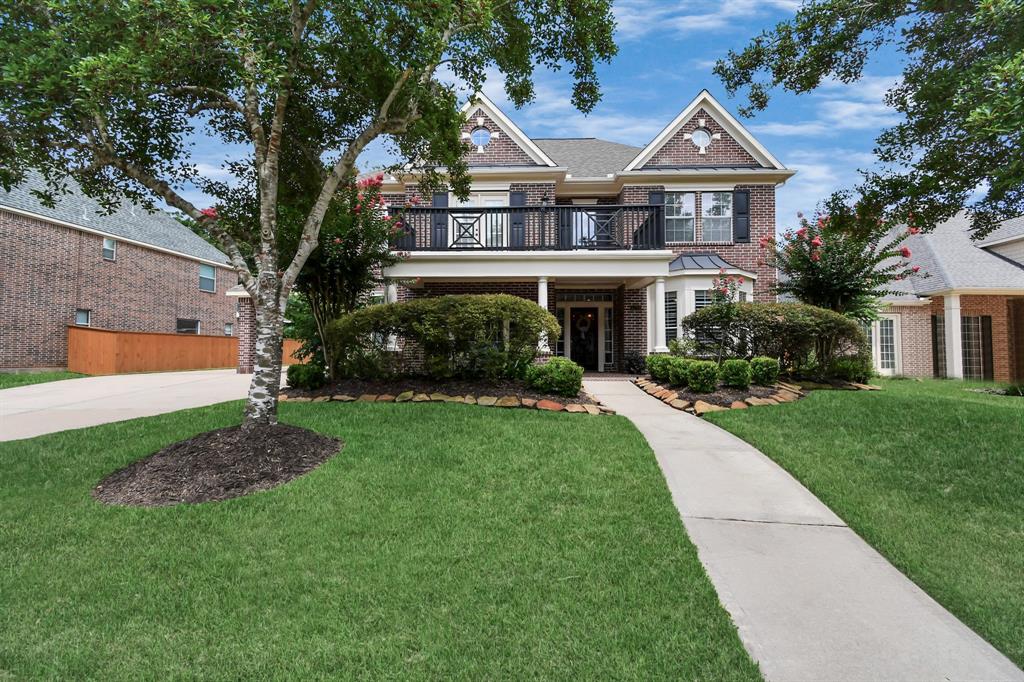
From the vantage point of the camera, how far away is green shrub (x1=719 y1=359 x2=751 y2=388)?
8844 millimetres

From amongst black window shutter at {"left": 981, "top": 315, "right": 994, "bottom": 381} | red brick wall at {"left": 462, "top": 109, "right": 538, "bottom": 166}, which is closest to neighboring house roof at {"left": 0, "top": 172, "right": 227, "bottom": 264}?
red brick wall at {"left": 462, "top": 109, "right": 538, "bottom": 166}

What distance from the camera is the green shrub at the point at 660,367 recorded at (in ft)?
34.6

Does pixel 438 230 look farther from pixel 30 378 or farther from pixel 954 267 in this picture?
pixel 954 267

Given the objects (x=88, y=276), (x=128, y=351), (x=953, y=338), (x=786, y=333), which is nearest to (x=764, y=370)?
(x=786, y=333)

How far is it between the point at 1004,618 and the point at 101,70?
23.0 feet

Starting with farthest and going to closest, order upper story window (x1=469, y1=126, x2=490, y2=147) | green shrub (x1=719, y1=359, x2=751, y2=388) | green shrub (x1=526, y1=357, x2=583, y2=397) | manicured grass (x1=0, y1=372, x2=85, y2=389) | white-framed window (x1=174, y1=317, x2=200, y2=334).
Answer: white-framed window (x1=174, y1=317, x2=200, y2=334)
upper story window (x1=469, y1=126, x2=490, y2=147)
manicured grass (x1=0, y1=372, x2=85, y2=389)
green shrub (x1=719, y1=359, x2=751, y2=388)
green shrub (x1=526, y1=357, x2=583, y2=397)

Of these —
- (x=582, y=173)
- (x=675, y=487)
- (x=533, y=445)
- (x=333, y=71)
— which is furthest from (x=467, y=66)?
(x=582, y=173)

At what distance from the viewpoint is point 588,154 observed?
59.4ft

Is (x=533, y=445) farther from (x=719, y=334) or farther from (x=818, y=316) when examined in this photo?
(x=818, y=316)

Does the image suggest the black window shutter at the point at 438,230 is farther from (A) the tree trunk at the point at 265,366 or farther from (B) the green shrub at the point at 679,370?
(A) the tree trunk at the point at 265,366

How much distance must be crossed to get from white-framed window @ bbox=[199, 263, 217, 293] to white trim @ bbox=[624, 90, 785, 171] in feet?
69.8

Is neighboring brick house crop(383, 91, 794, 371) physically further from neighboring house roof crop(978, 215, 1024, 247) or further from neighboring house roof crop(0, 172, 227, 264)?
neighboring house roof crop(0, 172, 227, 264)

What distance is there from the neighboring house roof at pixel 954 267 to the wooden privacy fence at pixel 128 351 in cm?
2509

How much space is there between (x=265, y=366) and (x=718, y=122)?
601 inches
